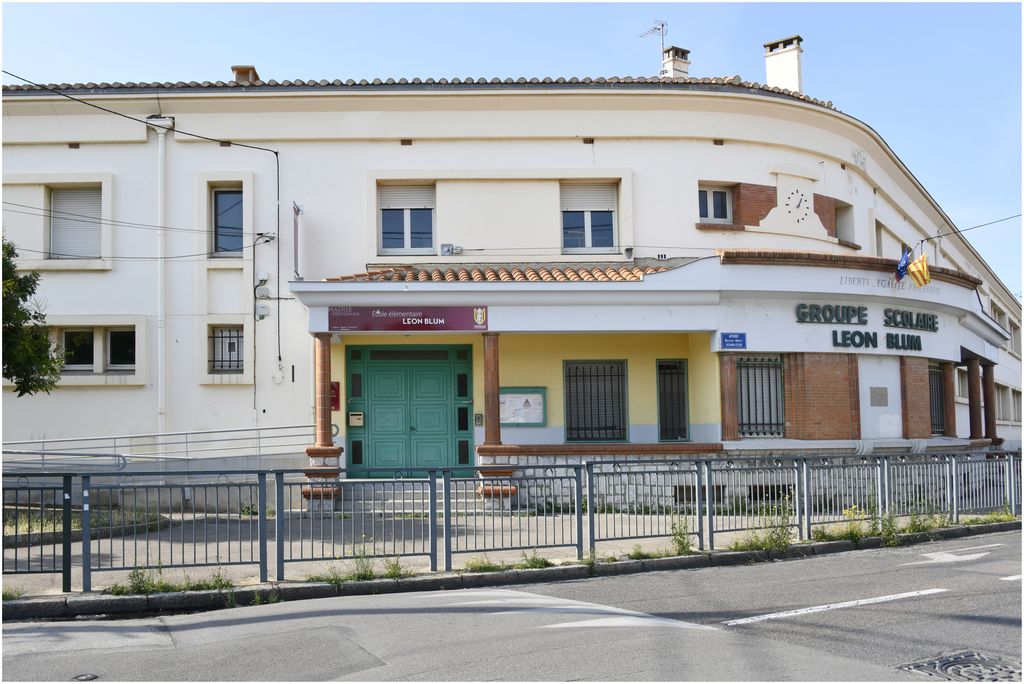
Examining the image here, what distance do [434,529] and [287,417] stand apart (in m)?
8.04

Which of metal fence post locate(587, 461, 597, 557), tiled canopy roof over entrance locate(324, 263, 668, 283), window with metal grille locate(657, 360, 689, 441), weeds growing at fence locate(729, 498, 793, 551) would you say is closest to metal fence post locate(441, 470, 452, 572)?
metal fence post locate(587, 461, 597, 557)

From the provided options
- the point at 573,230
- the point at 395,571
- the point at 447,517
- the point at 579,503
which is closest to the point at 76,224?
the point at 573,230

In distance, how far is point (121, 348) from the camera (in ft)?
58.9

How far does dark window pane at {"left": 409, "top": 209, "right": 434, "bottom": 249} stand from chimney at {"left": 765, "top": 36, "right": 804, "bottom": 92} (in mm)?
10016

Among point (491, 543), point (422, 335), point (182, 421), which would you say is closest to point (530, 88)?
point (422, 335)

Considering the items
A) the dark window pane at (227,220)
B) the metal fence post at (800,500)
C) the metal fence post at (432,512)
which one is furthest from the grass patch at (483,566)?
the dark window pane at (227,220)

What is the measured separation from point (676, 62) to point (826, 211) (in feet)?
18.7

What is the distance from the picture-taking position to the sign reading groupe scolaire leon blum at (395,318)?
1599cm

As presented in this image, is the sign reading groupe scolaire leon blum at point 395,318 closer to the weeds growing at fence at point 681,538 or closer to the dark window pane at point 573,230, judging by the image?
the dark window pane at point 573,230

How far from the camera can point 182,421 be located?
17.6 metres

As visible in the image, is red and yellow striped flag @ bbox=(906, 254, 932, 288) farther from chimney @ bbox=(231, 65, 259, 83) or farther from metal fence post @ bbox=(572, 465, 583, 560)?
chimney @ bbox=(231, 65, 259, 83)

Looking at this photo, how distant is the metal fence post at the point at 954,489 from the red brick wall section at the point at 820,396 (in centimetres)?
297

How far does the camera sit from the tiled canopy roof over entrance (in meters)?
16.2

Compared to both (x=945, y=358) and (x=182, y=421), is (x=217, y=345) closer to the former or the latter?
(x=182, y=421)
